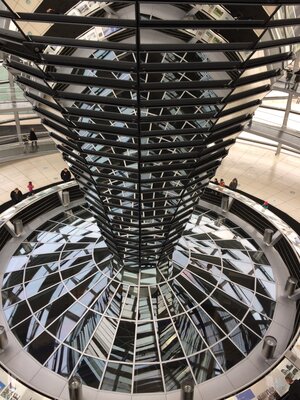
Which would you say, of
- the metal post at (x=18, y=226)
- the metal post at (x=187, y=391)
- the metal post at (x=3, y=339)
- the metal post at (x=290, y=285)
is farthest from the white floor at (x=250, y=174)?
the metal post at (x=187, y=391)

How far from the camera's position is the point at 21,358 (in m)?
10.6

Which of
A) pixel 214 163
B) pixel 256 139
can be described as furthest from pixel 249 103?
pixel 256 139

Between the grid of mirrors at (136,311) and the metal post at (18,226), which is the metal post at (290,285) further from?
the metal post at (18,226)

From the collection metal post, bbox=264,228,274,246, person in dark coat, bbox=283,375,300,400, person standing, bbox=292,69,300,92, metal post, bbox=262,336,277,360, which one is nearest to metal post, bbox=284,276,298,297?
metal post, bbox=262,336,277,360

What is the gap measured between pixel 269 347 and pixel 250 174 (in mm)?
13428

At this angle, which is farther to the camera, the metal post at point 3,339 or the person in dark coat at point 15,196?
the person in dark coat at point 15,196

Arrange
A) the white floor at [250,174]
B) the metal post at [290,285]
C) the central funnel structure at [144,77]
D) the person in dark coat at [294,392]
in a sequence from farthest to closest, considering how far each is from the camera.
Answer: the white floor at [250,174] → the metal post at [290,285] → the person in dark coat at [294,392] → the central funnel structure at [144,77]

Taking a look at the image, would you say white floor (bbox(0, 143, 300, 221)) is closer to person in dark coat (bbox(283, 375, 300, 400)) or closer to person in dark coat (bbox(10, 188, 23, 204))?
person in dark coat (bbox(10, 188, 23, 204))

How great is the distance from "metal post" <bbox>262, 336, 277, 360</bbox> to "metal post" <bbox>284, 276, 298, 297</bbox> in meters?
2.61

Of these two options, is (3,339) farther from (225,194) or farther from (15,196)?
(225,194)

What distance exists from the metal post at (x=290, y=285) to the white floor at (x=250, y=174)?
594 cm

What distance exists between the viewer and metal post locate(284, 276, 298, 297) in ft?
41.2

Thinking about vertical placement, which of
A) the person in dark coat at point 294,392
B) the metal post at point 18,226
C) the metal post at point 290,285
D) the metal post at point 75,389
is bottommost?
the person in dark coat at point 294,392

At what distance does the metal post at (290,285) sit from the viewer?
12572 millimetres
